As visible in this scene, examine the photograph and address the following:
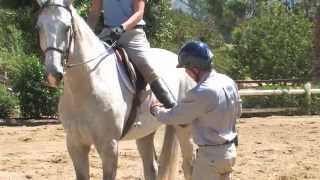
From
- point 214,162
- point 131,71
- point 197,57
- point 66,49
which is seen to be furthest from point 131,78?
point 214,162

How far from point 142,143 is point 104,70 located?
54.9 inches

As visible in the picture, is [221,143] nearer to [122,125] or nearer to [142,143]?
[122,125]

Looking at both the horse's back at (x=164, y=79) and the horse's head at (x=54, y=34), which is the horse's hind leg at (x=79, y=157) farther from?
the horse's head at (x=54, y=34)

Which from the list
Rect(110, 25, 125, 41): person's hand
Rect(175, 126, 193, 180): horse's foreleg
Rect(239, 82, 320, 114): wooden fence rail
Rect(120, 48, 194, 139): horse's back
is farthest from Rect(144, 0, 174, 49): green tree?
Rect(110, 25, 125, 41): person's hand

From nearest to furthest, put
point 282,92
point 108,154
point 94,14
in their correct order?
point 108,154 → point 94,14 → point 282,92

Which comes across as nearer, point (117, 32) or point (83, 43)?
point (83, 43)

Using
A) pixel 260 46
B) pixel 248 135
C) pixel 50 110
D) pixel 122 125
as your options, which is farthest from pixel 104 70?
pixel 260 46

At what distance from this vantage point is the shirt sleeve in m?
4.11

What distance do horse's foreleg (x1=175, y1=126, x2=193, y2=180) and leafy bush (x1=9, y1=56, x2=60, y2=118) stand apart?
9.23m

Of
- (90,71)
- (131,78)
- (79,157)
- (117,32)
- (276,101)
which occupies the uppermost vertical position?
(117,32)

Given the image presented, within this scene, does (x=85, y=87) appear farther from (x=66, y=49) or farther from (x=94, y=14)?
(x=94, y=14)

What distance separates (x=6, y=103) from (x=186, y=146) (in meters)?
10.3

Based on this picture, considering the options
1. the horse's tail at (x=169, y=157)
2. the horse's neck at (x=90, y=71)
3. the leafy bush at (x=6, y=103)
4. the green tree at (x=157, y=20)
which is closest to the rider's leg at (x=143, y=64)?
the horse's neck at (x=90, y=71)

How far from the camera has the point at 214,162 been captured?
13.8ft
